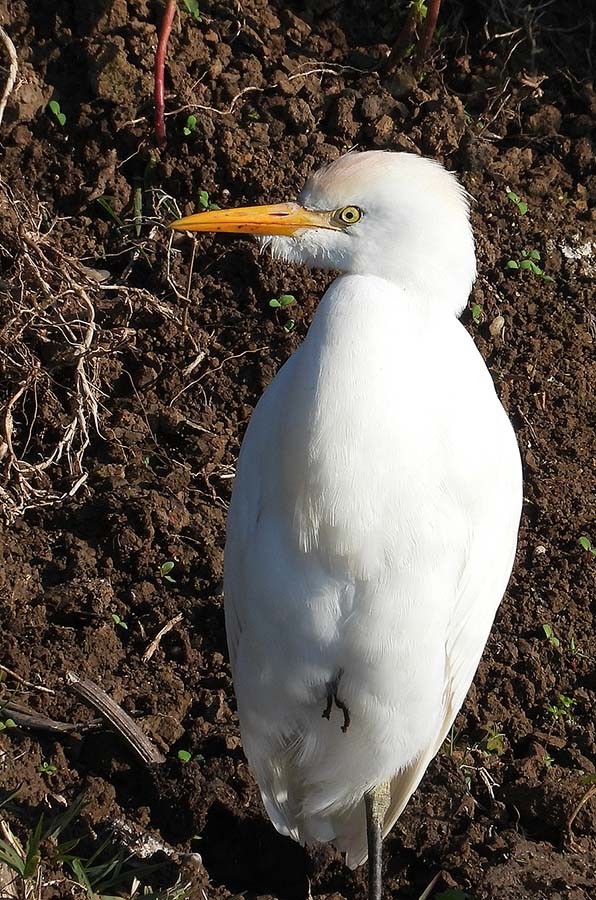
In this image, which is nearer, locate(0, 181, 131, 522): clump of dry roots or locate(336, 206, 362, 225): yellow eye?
locate(336, 206, 362, 225): yellow eye

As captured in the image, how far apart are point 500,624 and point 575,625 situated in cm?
21

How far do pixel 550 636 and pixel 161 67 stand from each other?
2.01 meters

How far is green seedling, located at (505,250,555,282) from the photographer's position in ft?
12.4

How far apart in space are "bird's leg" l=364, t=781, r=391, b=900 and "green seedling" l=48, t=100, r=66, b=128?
7.46 feet

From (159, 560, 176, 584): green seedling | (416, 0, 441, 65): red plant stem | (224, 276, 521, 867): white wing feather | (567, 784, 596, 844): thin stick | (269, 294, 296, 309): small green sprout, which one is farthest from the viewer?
(416, 0, 441, 65): red plant stem

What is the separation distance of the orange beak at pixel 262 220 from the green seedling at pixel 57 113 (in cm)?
150

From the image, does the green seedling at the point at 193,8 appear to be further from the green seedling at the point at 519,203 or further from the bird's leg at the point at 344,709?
the bird's leg at the point at 344,709

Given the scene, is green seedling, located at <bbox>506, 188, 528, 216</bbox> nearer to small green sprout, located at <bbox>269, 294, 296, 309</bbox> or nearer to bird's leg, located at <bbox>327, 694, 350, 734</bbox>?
small green sprout, located at <bbox>269, 294, 296, 309</bbox>

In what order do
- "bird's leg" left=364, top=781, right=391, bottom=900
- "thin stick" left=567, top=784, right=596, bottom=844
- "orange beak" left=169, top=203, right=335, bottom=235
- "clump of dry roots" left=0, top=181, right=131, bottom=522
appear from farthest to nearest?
"clump of dry roots" left=0, top=181, right=131, bottom=522
"thin stick" left=567, top=784, right=596, bottom=844
"bird's leg" left=364, top=781, right=391, bottom=900
"orange beak" left=169, top=203, right=335, bottom=235

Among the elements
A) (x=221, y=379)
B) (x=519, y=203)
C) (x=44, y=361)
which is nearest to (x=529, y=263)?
(x=519, y=203)

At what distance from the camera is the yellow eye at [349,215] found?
2.29 meters

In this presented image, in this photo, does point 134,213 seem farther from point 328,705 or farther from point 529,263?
point 328,705

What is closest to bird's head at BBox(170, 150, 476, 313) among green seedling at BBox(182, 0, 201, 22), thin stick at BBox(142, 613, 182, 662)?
thin stick at BBox(142, 613, 182, 662)

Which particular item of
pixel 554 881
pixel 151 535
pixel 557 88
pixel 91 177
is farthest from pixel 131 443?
pixel 557 88
